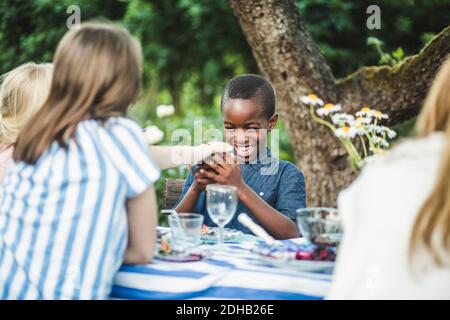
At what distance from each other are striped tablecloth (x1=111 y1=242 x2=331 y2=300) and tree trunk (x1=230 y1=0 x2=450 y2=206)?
295cm

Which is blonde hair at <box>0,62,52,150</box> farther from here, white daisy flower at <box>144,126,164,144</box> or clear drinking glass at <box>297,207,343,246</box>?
clear drinking glass at <box>297,207,343,246</box>

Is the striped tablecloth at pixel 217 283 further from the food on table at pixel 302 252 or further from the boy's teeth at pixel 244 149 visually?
the boy's teeth at pixel 244 149

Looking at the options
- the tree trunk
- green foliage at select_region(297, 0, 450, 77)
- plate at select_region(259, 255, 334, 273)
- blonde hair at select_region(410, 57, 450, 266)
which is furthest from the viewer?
green foliage at select_region(297, 0, 450, 77)

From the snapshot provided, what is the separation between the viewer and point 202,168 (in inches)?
106

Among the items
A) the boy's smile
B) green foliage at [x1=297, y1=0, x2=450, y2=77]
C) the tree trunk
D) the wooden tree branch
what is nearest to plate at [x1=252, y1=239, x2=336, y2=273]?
the boy's smile

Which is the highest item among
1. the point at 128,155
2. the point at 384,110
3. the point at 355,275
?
the point at 384,110

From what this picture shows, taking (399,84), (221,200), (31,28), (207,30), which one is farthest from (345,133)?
(31,28)

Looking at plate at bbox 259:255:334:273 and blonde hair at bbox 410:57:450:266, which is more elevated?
blonde hair at bbox 410:57:450:266

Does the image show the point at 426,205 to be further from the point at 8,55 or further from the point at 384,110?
the point at 8,55

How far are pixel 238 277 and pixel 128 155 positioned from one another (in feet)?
1.72

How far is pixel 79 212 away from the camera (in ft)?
6.50

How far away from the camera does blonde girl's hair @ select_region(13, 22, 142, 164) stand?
2.06 m

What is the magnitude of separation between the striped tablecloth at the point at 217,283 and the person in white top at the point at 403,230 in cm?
27
